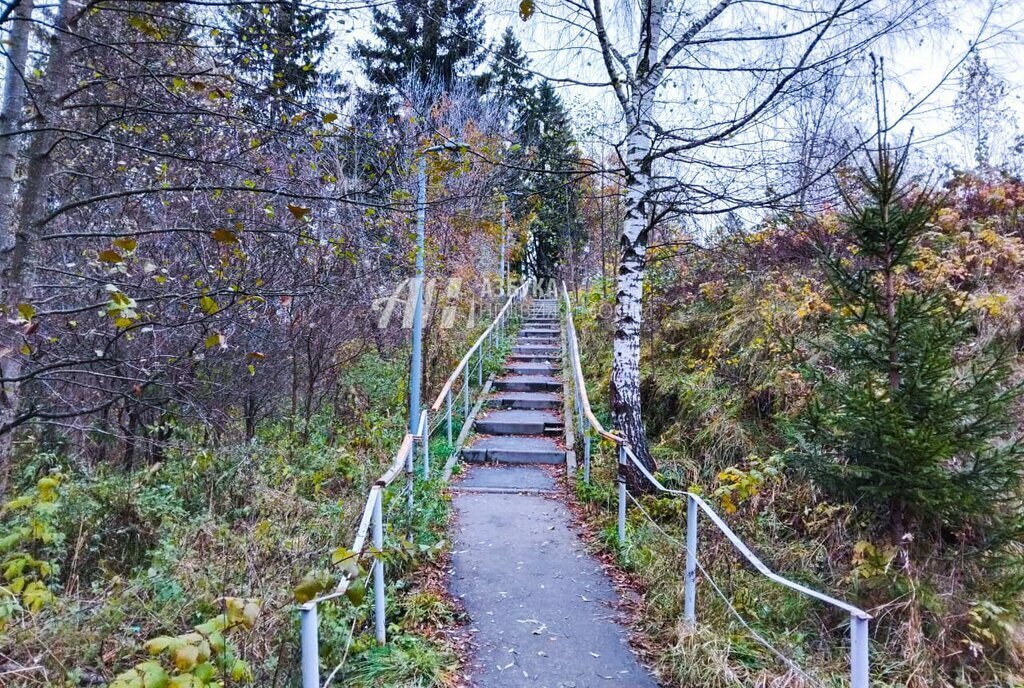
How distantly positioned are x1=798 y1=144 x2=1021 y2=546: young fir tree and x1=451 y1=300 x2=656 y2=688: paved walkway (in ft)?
6.22

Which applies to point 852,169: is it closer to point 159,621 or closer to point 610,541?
point 610,541

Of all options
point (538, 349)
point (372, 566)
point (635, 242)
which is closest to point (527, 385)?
point (538, 349)

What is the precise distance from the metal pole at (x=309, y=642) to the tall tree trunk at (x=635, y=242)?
152 inches

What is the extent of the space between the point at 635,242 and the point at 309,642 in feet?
13.8

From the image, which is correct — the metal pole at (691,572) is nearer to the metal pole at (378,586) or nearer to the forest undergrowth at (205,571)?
the forest undergrowth at (205,571)

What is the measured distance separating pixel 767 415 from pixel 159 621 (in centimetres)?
550

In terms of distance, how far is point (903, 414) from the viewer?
3.49 metres

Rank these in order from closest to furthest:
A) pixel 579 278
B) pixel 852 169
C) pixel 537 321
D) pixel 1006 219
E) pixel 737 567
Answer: pixel 737 567 < pixel 852 169 < pixel 1006 219 < pixel 537 321 < pixel 579 278

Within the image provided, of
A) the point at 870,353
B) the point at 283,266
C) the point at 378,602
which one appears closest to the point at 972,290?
the point at 870,353

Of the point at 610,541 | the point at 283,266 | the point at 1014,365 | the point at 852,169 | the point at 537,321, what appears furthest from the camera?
the point at 537,321

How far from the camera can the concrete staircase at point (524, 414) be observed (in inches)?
296

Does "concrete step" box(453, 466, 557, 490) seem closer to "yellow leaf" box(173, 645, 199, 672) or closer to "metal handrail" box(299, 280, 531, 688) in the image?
"metal handrail" box(299, 280, 531, 688)

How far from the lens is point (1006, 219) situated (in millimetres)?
7098

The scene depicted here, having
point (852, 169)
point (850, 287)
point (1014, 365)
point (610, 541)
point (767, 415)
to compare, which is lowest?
point (610, 541)
